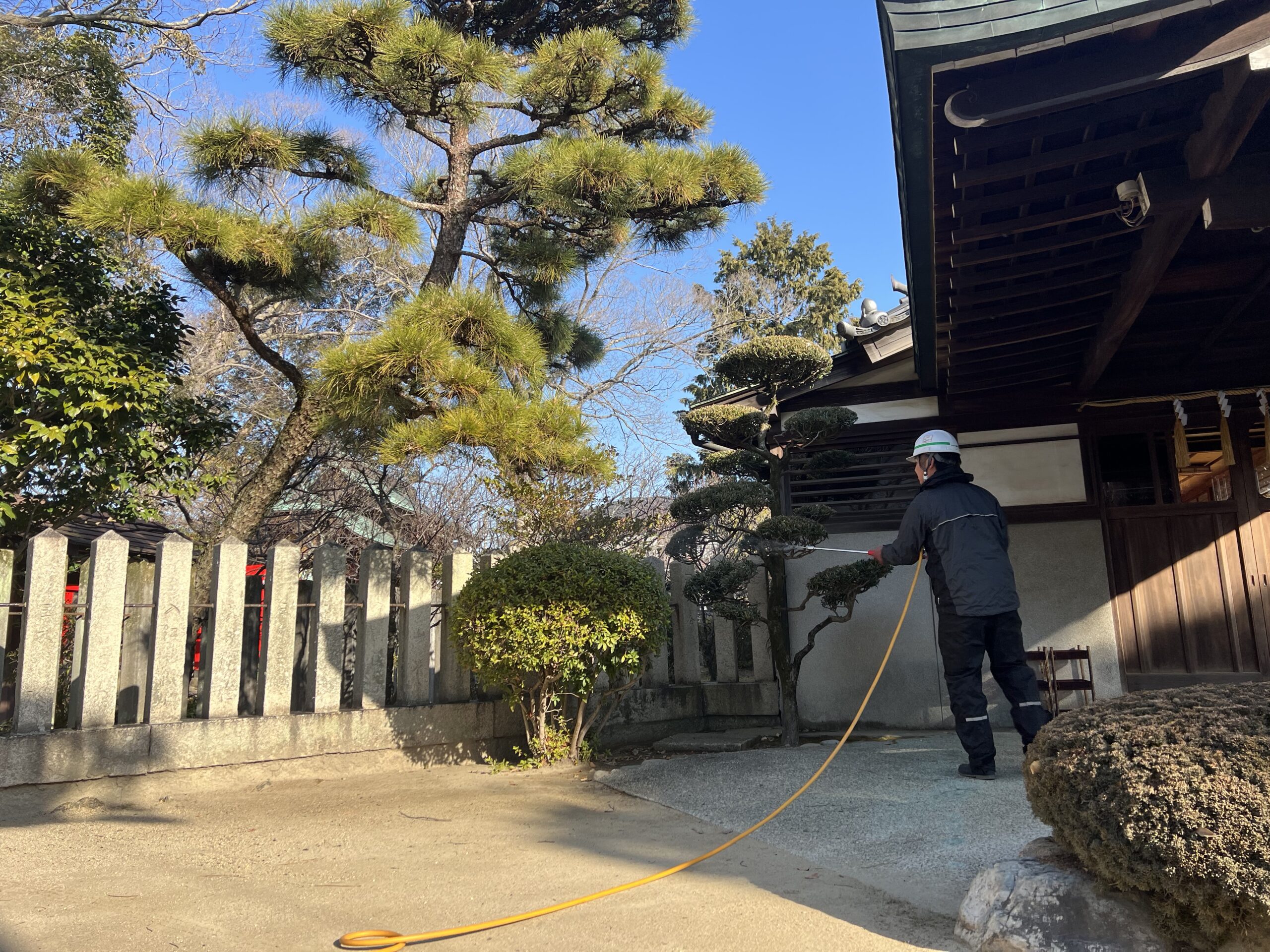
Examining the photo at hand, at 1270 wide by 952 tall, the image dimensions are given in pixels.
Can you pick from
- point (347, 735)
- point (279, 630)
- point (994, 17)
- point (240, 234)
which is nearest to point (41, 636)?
point (279, 630)

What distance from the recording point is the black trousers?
4.70 metres

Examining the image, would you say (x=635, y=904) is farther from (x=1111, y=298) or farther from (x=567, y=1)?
(x=567, y=1)

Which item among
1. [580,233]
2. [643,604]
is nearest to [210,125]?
[580,233]

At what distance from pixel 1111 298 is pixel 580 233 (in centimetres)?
427

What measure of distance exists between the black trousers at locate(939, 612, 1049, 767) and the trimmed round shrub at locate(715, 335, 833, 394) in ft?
7.93

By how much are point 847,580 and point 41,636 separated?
505 centimetres

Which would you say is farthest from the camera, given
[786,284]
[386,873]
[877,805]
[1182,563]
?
[786,284]

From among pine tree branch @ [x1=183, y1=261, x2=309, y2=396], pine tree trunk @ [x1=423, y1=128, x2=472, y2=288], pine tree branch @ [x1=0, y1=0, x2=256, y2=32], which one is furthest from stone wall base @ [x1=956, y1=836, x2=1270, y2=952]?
pine tree branch @ [x1=0, y1=0, x2=256, y2=32]

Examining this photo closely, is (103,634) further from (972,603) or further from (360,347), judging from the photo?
(972,603)

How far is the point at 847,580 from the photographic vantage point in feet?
20.1

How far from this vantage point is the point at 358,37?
631 cm

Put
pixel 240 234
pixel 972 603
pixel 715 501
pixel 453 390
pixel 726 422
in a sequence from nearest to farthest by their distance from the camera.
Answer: pixel 972 603 < pixel 453 390 < pixel 240 234 < pixel 715 501 < pixel 726 422

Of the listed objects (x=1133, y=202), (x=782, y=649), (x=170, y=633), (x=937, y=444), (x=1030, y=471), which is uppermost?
(x=1133, y=202)

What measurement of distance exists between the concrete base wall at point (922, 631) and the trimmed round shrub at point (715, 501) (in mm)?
1552
